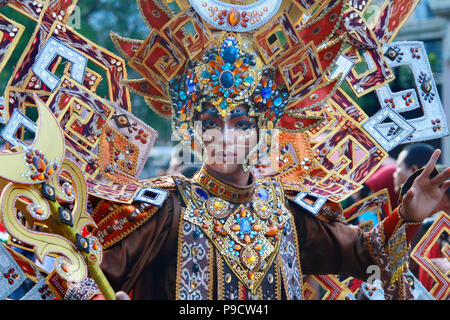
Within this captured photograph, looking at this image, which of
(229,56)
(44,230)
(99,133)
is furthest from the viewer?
(99,133)

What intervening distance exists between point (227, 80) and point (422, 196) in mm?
990

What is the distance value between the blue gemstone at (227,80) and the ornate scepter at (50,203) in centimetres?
66

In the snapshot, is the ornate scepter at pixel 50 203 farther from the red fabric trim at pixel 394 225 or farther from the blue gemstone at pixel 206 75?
the red fabric trim at pixel 394 225

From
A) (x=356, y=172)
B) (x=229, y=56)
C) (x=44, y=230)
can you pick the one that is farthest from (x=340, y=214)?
(x=44, y=230)

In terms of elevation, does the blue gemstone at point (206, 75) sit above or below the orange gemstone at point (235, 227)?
above

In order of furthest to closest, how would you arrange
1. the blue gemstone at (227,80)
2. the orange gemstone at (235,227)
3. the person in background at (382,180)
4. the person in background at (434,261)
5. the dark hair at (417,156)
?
1. the dark hair at (417,156)
2. the person in background at (382,180)
3. the person in background at (434,261)
4. the orange gemstone at (235,227)
5. the blue gemstone at (227,80)

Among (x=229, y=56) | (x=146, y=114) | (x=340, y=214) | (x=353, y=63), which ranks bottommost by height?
(x=146, y=114)

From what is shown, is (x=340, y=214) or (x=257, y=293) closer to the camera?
(x=257, y=293)

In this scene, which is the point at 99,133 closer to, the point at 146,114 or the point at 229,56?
the point at 229,56

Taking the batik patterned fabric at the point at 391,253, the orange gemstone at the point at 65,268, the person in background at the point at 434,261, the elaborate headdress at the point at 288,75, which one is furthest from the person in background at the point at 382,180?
the orange gemstone at the point at 65,268

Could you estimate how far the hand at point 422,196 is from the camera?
299 cm
